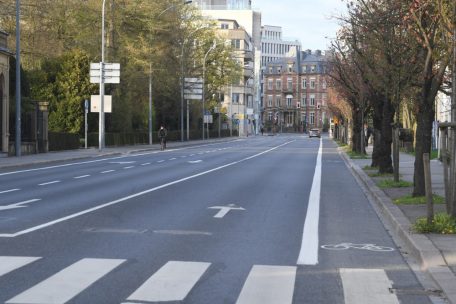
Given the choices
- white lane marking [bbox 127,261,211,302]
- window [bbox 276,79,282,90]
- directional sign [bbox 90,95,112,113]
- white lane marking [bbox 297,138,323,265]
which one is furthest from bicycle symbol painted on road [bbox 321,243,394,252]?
window [bbox 276,79,282,90]

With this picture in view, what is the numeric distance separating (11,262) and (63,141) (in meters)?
38.4

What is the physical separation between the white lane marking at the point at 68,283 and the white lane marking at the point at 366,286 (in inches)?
106

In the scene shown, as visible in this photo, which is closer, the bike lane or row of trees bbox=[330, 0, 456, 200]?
the bike lane

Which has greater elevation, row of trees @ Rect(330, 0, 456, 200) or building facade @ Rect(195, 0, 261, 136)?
building facade @ Rect(195, 0, 261, 136)

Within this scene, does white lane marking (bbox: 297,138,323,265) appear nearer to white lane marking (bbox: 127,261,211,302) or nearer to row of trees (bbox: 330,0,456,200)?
white lane marking (bbox: 127,261,211,302)

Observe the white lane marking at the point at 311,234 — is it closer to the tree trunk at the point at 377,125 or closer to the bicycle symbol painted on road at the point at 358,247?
the bicycle symbol painted on road at the point at 358,247

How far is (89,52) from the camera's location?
5569 centimetres

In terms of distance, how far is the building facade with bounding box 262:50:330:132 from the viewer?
548ft

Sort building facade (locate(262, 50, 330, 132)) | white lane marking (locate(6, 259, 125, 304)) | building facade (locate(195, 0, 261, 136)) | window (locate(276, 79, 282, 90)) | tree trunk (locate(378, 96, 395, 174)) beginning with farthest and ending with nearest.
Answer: window (locate(276, 79, 282, 90))
building facade (locate(262, 50, 330, 132))
building facade (locate(195, 0, 261, 136))
tree trunk (locate(378, 96, 395, 174))
white lane marking (locate(6, 259, 125, 304))

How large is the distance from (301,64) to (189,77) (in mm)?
96401

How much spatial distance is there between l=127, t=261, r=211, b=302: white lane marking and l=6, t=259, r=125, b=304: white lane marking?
61 cm

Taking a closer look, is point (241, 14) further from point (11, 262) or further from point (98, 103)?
point (11, 262)

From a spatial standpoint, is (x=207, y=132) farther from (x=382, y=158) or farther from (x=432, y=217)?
(x=432, y=217)

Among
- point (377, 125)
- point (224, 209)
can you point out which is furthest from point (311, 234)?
point (377, 125)
